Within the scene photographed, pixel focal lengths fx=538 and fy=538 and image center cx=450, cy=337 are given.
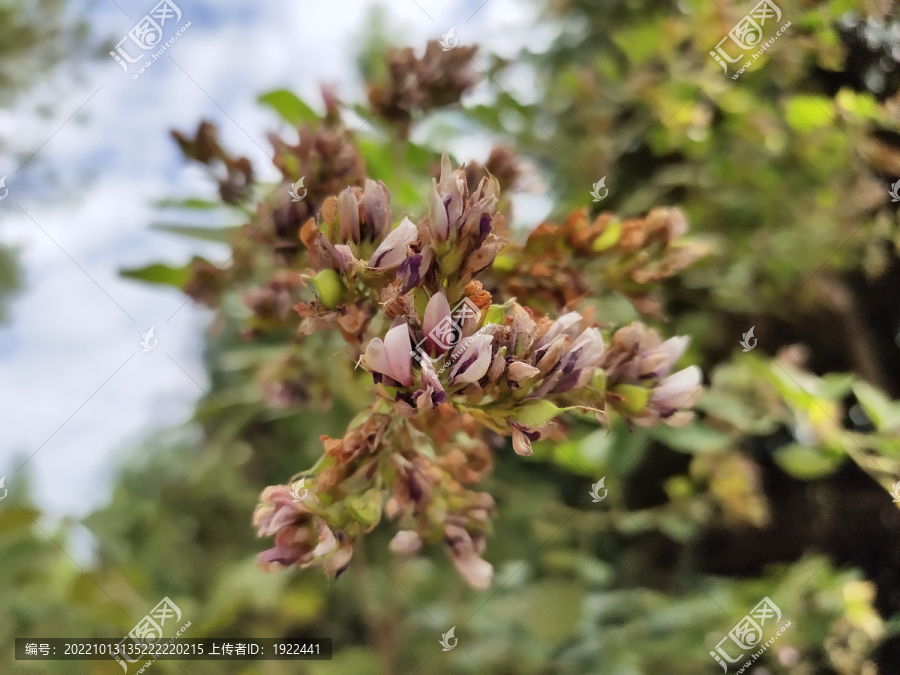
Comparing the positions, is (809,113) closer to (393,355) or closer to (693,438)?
(693,438)

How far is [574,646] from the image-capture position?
0.71m

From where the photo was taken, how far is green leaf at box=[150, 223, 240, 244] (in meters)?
0.68

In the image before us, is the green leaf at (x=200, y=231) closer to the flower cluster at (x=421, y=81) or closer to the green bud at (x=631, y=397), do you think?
the flower cluster at (x=421, y=81)

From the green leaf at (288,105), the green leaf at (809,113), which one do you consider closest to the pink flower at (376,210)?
the green leaf at (288,105)

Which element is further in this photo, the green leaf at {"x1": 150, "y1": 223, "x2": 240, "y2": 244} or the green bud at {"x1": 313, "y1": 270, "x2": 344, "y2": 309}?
the green leaf at {"x1": 150, "y1": 223, "x2": 240, "y2": 244}

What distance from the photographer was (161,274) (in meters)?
0.65

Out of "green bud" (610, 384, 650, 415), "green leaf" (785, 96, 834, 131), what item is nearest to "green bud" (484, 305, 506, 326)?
"green bud" (610, 384, 650, 415)

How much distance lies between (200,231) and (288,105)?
0.21m

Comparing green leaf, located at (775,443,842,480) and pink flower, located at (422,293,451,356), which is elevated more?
pink flower, located at (422,293,451,356)

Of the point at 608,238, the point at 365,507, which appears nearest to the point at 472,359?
the point at 365,507

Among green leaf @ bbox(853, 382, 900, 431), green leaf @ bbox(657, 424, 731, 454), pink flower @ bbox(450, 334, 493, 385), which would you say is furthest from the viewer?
green leaf @ bbox(657, 424, 731, 454)

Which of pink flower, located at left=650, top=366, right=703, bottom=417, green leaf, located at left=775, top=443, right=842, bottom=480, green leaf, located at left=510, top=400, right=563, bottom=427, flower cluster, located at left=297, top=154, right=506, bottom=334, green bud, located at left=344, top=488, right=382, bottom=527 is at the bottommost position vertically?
green leaf, located at left=775, top=443, right=842, bottom=480

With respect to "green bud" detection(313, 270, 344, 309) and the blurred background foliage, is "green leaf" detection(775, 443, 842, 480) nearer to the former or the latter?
the blurred background foliage

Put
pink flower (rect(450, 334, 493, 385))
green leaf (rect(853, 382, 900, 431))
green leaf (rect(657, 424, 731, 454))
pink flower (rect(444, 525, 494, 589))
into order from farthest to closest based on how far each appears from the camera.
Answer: green leaf (rect(657, 424, 731, 454)) < green leaf (rect(853, 382, 900, 431)) < pink flower (rect(444, 525, 494, 589)) < pink flower (rect(450, 334, 493, 385))
